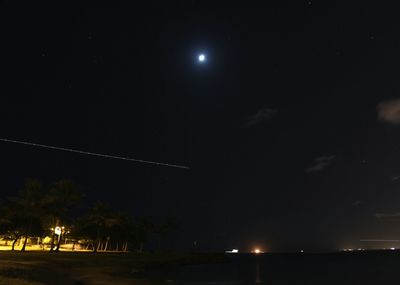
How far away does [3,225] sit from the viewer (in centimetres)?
7381

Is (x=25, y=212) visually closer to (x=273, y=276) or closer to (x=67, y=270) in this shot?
(x=67, y=270)

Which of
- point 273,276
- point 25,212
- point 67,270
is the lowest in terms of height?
point 67,270

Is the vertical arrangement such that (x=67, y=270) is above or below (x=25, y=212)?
below

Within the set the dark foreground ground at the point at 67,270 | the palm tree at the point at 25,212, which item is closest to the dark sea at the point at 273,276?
the dark foreground ground at the point at 67,270

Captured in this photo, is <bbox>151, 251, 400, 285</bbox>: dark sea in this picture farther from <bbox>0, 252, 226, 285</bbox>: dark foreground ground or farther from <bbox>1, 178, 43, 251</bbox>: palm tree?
<bbox>1, 178, 43, 251</bbox>: palm tree

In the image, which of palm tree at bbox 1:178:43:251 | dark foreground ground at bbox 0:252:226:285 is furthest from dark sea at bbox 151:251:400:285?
palm tree at bbox 1:178:43:251

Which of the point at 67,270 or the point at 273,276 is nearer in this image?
the point at 67,270

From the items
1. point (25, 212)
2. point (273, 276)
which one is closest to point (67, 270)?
point (25, 212)

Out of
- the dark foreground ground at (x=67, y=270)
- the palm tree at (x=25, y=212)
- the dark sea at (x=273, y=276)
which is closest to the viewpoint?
the dark foreground ground at (x=67, y=270)

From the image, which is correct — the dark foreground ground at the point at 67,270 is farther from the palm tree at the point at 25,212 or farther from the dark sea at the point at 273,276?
the palm tree at the point at 25,212

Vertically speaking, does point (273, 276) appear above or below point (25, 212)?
below

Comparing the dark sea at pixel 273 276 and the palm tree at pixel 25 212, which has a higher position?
the palm tree at pixel 25 212

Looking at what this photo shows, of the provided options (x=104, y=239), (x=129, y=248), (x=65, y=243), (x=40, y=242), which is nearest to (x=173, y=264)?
(x=104, y=239)

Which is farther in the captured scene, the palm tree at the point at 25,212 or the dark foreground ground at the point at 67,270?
the palm tree at the point at 25,212
